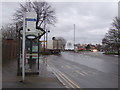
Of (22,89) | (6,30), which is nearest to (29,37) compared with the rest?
(22,89)

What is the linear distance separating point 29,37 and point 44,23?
77.8 feet

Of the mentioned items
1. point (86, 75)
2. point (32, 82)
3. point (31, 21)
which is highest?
point (31, 21)

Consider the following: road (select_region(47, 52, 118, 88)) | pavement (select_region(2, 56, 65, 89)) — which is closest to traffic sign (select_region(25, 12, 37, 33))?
pavement (select_region(2, 56, 65, 89))

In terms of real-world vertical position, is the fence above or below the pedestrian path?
above

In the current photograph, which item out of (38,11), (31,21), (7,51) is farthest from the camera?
(38,11)

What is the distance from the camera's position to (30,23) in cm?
926

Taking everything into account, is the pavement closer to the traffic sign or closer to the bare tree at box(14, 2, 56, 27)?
the traffic sign

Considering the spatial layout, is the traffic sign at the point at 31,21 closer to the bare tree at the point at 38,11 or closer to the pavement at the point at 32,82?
the pavement at the point at 32,82

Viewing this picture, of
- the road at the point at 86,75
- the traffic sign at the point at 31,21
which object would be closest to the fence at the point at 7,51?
the road at the point at 86,75

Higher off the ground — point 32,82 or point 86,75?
point 32,82

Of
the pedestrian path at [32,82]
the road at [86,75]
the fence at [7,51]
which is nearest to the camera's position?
the pedestrian path at [32,82]

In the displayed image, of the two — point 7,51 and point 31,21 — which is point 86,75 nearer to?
point 31,21

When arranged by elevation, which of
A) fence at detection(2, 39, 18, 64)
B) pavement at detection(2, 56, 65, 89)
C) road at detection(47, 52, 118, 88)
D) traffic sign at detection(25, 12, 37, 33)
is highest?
traffic sign at detection(25, 12, 37, 33)

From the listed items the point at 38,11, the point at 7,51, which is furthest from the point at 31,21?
the point at 38,11
